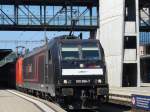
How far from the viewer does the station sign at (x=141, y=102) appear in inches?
821

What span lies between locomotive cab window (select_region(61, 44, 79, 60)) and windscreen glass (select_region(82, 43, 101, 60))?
0.32 meters

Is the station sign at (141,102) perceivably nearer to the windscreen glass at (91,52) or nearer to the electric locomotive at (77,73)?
the electric locomotive at (77,73)

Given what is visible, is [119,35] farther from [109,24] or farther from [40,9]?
[40,9]

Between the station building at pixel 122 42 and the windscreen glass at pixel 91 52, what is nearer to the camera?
the windscreen glass at pixel 91 52

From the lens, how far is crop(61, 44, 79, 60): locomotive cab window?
23.2 meters

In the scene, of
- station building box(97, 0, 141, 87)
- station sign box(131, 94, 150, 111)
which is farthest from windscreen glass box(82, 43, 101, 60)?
station building box(97, 0, 141, 87)

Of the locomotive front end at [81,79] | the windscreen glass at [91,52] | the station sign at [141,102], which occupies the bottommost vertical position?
the station sign at [141,102]

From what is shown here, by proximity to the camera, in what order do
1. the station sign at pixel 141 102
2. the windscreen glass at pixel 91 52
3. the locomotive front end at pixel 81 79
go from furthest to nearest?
1. the windscreen glass at pixel 91 52
2. the locomotive front end at pixel 81 79
3. the station sign at pixel 141 102

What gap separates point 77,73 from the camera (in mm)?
22688

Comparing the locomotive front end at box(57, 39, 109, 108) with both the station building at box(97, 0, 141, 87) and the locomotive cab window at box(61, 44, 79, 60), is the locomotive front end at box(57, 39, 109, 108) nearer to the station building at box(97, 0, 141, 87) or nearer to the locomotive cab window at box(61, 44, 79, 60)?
the locomotive cab window at box(61, 44, 79, 60)

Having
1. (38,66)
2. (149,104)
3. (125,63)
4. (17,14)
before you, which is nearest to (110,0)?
(125,63)

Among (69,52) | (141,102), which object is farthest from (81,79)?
(141,102)

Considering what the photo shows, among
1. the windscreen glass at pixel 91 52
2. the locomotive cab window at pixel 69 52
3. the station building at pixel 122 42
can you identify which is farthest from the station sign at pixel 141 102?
the station building at pixel 122 42

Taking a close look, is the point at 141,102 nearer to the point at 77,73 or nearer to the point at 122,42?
the point at 77,73
